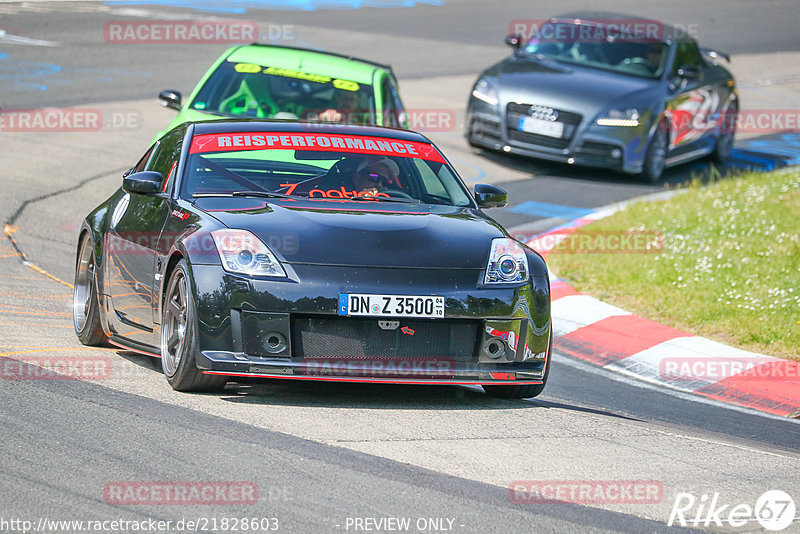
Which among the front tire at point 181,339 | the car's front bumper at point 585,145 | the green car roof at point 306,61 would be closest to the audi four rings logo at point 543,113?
the car's front bumper at point 585,145

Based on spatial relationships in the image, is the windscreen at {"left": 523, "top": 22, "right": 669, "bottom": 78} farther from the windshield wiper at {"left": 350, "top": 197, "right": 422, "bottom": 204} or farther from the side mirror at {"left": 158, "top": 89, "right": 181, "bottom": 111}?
the windshield wiper at {"left": 350, "top": 197, "right": 422, "bottom": 204}

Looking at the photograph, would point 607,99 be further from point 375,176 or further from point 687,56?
point 375,176

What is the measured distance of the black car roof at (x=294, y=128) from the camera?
25.0ft

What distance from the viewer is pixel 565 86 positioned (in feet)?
49.6

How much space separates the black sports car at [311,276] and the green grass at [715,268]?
117 inches

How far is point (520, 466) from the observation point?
5387 mm

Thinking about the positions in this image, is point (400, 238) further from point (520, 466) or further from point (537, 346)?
point (520, 466)

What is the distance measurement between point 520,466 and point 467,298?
41.5 inches

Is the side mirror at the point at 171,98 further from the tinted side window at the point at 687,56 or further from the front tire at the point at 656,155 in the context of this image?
the tinted side window at the point at 687,56

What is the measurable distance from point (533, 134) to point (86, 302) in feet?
26.9

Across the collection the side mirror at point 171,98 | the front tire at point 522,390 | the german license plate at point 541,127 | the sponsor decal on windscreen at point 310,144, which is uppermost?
the sponsor decal on windscreen at point 310,144

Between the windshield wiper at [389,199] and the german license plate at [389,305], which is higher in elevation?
the windshield wiper at [389,199]

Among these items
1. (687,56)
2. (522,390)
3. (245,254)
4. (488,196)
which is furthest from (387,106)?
(245,254)

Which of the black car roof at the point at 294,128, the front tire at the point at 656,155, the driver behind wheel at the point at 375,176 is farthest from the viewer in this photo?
the front tire at the point at 656,155
